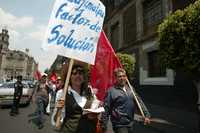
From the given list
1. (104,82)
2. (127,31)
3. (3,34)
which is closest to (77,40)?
(104,82)

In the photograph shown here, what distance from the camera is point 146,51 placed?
2100 cm

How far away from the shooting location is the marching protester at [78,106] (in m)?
3.73

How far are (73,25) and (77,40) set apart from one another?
0.70 ft

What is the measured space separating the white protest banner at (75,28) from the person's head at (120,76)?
0.89m

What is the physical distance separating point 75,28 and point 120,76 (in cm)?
139

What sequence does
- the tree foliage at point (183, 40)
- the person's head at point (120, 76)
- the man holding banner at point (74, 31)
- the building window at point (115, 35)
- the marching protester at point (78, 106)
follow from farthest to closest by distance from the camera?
1. the building window at point (115, 35)
2. the tree foliage at point (183, 40)
3. the person's head at point (120, 76)
4. the man holding banner at point (74, 31)
5. the marching protester at point (78, 106)

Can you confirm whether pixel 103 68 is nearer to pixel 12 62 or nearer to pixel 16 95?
pixel 16 95

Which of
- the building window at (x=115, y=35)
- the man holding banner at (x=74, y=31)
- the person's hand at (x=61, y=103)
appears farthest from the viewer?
the building window at (x=115, y=35)

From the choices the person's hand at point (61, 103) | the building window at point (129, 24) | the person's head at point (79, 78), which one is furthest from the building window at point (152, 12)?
the person's hand at point (61, 103)

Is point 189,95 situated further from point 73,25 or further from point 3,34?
point 3,34

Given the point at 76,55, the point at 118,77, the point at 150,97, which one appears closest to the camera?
the point at 76,55

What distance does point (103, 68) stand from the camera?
4.82 metres

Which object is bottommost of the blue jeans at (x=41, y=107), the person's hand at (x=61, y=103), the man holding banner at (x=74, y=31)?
the blue jeans at (x=41, y=107)

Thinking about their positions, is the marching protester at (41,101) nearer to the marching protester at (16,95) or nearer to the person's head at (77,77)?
the marching protester at (16,95)
